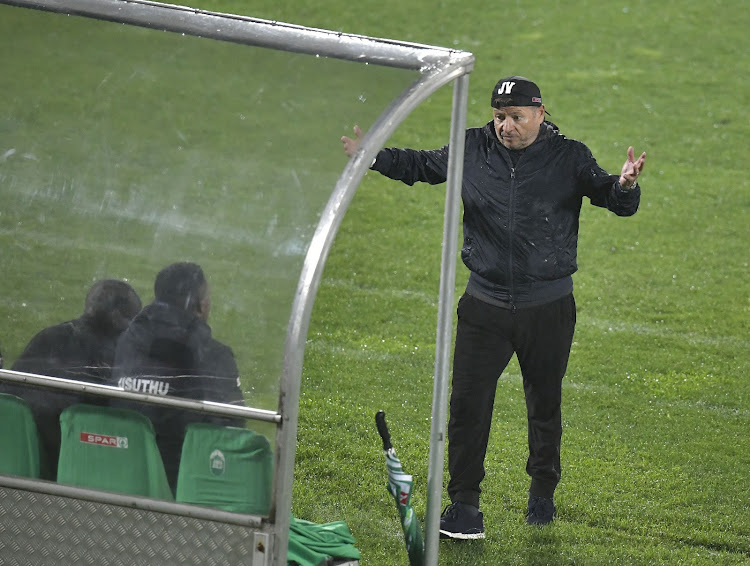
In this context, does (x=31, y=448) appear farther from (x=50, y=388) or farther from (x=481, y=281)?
(x=481, y=281)

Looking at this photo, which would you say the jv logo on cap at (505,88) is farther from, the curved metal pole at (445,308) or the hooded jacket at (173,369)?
the hooded jacket at (173,369)

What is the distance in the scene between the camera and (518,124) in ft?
16.9

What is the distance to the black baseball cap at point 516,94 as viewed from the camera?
5082 millimetres

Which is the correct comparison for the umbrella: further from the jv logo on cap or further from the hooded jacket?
the jv logo on cap

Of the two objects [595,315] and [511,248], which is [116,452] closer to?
[511,248]

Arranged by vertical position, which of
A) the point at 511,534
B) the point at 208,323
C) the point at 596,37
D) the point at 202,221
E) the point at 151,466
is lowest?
the point at 511,534

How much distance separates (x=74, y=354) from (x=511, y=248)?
194 cm

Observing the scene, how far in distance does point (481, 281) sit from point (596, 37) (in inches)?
353

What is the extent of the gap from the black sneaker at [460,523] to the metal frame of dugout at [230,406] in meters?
1.63

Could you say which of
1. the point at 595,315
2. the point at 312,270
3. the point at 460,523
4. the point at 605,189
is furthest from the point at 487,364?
the point at 595,315

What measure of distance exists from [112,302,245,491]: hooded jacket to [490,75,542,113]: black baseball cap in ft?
5.77

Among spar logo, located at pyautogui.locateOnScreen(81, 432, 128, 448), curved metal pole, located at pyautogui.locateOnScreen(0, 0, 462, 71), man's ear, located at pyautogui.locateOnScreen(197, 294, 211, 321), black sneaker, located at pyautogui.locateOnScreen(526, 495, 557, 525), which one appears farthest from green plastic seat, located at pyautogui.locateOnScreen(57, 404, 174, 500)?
black sneaker, located at pyautogui.locateOnScreen(526, 495, 557, 525)

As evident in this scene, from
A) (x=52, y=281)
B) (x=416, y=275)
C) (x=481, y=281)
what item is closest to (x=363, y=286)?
(x=416, y=275)

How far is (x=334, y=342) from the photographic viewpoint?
7.69 m
